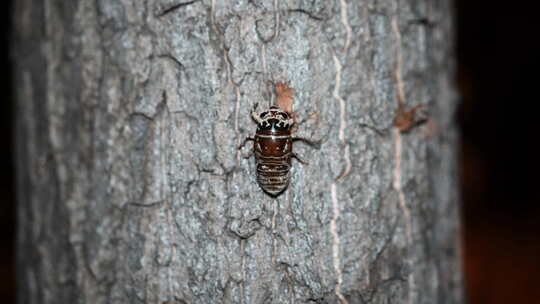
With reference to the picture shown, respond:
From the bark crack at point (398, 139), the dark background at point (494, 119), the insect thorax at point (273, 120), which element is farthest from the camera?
the dark background at point (494, 119)

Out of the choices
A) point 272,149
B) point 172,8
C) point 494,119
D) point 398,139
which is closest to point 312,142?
point 272,149

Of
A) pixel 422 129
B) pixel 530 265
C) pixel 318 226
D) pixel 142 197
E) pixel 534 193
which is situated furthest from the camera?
pixel 534 193

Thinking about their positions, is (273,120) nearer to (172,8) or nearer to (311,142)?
(311,142)

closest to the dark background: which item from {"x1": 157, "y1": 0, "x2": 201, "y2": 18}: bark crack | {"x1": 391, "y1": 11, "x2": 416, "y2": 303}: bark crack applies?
{"x1": 391, "y1": 11, "x2": 416, "y2": 303}: bark crack

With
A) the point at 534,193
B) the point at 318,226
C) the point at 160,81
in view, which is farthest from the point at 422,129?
the point at 534,193

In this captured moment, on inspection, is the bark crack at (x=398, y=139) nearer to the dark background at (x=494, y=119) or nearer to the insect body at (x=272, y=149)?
the insect body at (x=272, y=149)

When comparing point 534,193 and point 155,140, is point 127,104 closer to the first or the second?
point 155,140

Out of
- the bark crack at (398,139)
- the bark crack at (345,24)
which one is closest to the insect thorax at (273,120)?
the bark crack at (345,24)
